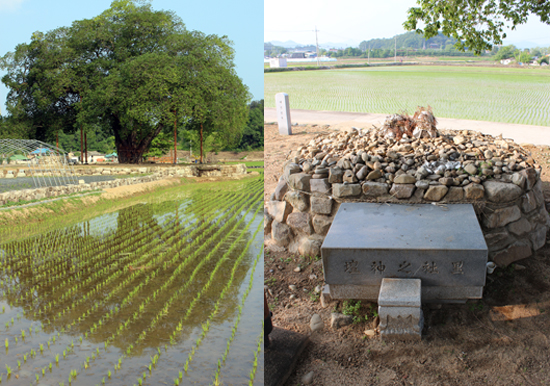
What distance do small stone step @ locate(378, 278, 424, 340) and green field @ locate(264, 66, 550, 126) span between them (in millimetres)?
7410

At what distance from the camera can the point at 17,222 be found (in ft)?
29.6

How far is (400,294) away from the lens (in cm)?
258

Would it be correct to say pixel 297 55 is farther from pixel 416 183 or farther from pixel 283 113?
pixel 416 183

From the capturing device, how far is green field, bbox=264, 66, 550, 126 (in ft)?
33.3

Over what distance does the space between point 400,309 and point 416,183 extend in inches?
48.7

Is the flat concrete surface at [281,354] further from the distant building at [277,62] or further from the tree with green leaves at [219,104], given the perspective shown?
the distant building at [277,62]

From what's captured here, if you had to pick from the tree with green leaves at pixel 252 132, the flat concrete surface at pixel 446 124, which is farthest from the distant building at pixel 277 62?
the flat concrete surface at pixel 446 124

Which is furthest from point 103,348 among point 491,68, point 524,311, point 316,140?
point 491,68

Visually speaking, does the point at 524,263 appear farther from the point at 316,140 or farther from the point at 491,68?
the point at 491,68

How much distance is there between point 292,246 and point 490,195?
170cm

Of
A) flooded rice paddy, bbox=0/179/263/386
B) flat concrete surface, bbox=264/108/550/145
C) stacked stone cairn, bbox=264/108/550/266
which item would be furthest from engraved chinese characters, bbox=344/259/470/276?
flat concrete surface, bbox=264/108/550/145

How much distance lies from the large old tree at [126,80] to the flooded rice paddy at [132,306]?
35.5 feet

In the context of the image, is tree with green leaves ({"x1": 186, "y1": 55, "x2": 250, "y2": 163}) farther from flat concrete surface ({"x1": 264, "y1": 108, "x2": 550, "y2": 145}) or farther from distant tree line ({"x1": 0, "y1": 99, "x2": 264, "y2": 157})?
flat concrete surface ({"x1": 264, "y1": 108, "x2": 550, "y2": 145})

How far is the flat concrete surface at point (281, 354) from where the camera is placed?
8.06ft
